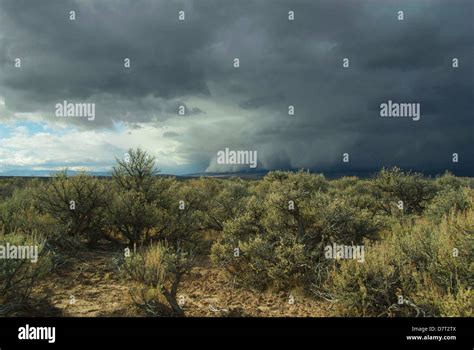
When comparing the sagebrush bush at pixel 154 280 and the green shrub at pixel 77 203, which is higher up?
the green shrub at pixel 77 203

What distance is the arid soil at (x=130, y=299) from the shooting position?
5.70 m

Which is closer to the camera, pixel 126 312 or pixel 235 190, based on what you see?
pixel 126 312

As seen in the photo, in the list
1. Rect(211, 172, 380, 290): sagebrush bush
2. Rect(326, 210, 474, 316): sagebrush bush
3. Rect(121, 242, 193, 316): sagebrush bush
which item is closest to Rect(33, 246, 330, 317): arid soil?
Rect(121, 242, 193, 316): sagebrush bush

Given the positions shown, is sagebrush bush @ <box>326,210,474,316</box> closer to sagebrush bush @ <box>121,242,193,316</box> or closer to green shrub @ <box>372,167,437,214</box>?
sagebrush bush @ <box>121,242,193,316</box>

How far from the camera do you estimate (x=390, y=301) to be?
5301mm

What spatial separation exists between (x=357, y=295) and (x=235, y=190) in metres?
10.9

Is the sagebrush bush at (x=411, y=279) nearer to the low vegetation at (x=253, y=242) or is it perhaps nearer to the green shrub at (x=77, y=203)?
the low vegetation at (x=253, y=242)

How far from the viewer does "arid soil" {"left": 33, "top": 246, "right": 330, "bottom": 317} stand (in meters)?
5.70

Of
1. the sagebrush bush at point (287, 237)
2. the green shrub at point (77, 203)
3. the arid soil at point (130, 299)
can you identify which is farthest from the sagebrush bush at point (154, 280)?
the green shrub at point (77, 203)

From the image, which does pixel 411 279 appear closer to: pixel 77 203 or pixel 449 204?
pixel 449 204

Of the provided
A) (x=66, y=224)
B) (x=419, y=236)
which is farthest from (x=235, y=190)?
(x=419, y=236)

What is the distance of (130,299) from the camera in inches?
230
